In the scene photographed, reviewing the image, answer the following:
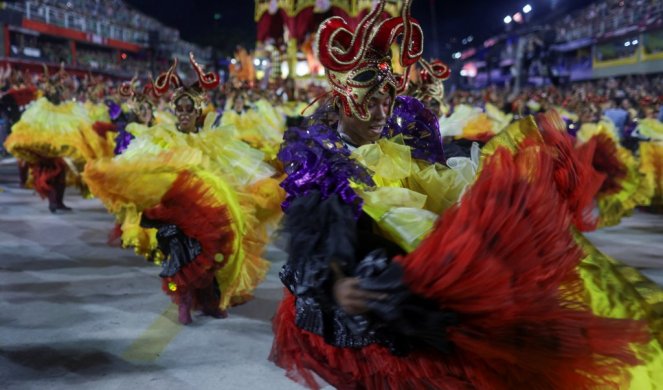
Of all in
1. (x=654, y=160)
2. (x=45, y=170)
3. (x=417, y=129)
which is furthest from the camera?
(x=654, y=160)

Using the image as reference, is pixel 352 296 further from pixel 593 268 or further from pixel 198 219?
pixel 198 219

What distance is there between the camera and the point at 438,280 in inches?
70.7

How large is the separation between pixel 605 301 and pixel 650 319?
0.52 feet

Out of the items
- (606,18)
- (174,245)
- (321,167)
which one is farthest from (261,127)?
(606,18)

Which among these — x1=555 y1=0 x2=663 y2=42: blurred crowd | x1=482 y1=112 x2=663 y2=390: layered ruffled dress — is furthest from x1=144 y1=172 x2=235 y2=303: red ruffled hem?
x1=555 y1=0 x2=663 y2=42: blurred crowd

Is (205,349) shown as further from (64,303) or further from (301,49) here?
(301,49)

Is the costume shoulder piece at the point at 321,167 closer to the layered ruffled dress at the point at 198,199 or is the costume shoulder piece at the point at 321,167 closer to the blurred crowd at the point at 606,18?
the layered ruffled dress at the point at 198,199

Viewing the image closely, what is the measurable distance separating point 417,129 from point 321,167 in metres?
0.80

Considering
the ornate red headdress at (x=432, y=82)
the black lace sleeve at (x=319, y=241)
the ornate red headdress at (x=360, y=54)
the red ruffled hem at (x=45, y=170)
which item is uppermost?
the ornate red headdress at (x=432, y=82)

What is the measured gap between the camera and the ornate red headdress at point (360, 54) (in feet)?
8.31

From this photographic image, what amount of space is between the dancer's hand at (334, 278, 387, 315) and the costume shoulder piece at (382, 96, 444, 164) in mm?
987

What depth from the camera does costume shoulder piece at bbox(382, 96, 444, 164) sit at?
2811mm

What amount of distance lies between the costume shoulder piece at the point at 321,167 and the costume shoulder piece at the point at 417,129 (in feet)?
1.72

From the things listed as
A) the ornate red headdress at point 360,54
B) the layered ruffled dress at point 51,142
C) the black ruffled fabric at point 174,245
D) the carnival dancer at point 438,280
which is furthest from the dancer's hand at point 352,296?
the layered ruffled dress at point 51,142
